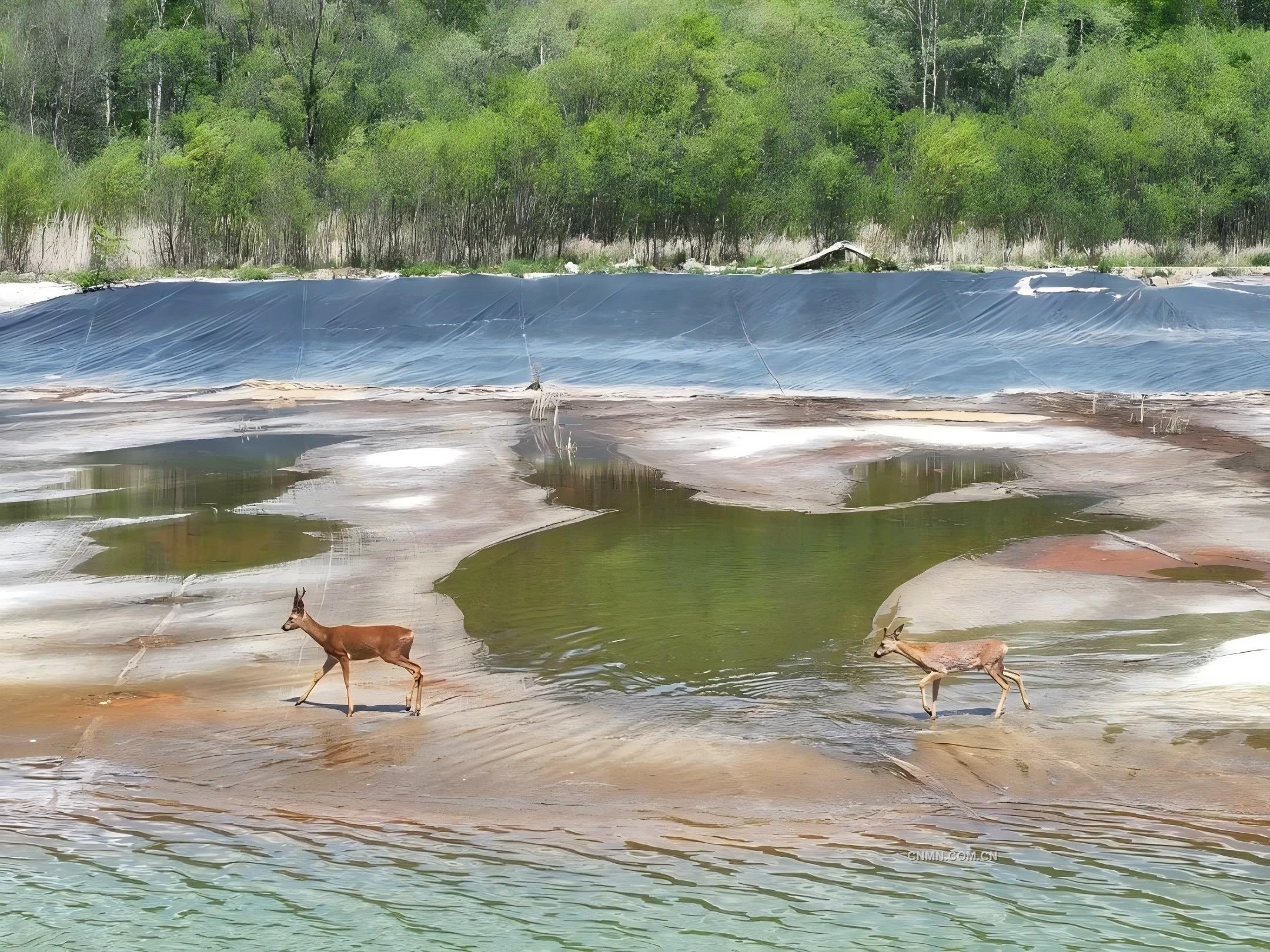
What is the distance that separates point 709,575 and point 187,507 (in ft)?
18.0

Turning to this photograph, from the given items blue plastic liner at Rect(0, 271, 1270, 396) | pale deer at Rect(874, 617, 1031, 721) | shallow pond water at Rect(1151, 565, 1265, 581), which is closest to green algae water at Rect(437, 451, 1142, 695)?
pale deer at Rect(874, 617, 1031, 721)

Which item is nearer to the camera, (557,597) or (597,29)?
(557,597)

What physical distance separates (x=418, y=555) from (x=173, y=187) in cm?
2458

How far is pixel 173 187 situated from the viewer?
33.4 metres

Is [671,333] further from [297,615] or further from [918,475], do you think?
[297,615]

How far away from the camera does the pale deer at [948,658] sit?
728cm

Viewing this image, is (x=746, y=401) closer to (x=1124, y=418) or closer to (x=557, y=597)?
Answer: (x=1124, y=418)

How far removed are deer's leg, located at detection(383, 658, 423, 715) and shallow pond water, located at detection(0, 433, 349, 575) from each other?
388 centimetres

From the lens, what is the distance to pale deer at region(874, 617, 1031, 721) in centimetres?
728

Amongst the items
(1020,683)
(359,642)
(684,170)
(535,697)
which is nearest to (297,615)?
(359,642)

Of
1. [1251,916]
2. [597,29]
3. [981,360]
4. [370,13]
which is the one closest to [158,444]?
[981,360]

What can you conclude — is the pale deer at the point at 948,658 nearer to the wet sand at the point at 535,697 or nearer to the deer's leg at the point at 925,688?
the deer's leg at the point at 925,688

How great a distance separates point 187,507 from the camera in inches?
541

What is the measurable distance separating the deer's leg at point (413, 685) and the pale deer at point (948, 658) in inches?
90.9
